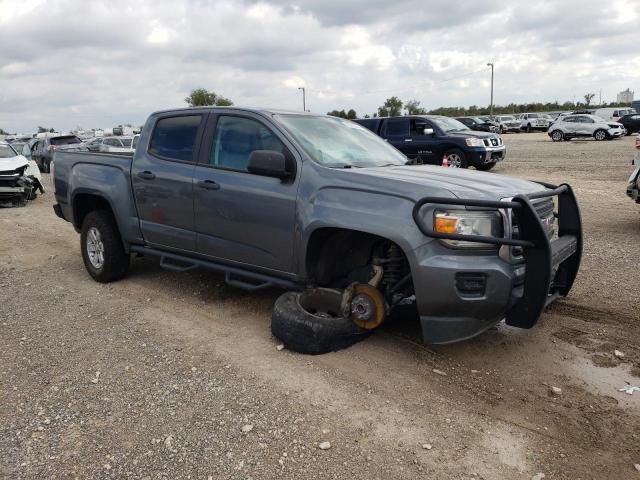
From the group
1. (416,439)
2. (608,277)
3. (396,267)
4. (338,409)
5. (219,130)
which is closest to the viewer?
(416,439)

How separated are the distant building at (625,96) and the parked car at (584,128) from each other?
148 feet

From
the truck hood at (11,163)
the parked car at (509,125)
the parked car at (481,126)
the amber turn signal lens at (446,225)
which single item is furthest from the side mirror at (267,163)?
the parked car at (509,125)

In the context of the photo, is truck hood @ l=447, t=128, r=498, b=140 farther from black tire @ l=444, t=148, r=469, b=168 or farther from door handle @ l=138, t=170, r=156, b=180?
door handle @ l=138, t=170, r=156, b=180

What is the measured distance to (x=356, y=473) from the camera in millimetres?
2787

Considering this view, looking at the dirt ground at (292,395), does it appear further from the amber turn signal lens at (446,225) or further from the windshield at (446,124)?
the windshield at (446,124)

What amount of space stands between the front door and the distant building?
76.8 metres

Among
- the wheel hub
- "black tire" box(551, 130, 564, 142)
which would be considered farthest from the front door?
"black tire" box(551, 130, 564, 142)

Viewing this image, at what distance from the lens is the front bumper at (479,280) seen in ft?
11.4

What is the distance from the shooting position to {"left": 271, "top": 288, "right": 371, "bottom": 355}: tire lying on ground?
407 cm

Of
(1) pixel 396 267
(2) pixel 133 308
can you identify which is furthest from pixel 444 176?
(2) pixel 133 308

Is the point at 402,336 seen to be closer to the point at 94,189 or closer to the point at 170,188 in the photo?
the point at 170,188

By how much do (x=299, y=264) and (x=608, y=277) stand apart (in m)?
→ 3.51

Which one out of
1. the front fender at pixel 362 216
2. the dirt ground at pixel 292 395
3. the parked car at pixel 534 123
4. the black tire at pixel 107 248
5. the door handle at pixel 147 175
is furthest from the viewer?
the parked car at pixel 534 123

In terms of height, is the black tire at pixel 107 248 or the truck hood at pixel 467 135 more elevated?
the truck hood at pixel 467 135
